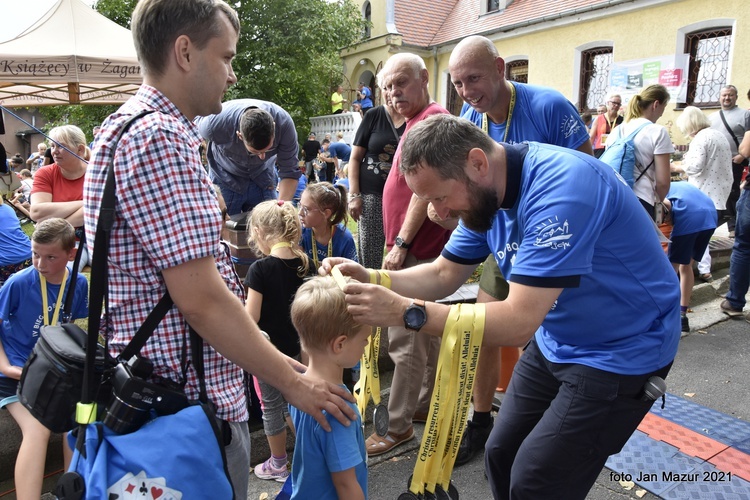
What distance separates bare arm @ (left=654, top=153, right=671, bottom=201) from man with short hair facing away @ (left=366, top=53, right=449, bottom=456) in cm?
206

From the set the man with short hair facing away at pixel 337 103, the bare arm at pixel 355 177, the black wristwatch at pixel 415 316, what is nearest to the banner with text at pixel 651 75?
the man with short hair facing away at pixel 337 103

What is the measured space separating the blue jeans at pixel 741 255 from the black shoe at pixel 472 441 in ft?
11.9

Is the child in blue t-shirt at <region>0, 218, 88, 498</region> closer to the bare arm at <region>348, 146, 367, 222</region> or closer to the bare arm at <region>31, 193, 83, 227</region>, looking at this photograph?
the bare arm at <region>31, 193, 83, 227</region>

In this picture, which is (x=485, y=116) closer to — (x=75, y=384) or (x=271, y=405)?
(x=271, y=405)

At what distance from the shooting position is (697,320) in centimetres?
570

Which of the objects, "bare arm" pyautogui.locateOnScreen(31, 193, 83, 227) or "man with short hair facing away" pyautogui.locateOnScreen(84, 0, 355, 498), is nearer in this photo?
"man with short hair facing away" pyautogui.locateOnScreen(84, 0, 355, 498)

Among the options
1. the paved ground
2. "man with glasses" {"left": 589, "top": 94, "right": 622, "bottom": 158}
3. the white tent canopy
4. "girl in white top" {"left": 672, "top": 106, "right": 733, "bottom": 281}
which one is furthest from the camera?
"man with glasses" {"left": 589, "top": 94, "right": 622, "bottom": 158}

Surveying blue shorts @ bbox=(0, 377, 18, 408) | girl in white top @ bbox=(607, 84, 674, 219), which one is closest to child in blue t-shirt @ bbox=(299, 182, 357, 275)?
blue shorts @ bbox=(0, 377, 18, 408)

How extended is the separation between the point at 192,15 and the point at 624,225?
1.51m

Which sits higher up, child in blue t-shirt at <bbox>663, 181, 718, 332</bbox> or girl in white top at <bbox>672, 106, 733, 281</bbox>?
girl in white top at <bbox>672, 106, 733, 281</bbox>

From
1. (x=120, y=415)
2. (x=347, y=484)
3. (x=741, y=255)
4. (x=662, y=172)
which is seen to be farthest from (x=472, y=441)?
(x=741, y=255)

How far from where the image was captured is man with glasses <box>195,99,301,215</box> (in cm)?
408

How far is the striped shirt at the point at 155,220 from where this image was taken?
1360 mm

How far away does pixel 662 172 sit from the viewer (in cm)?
468
